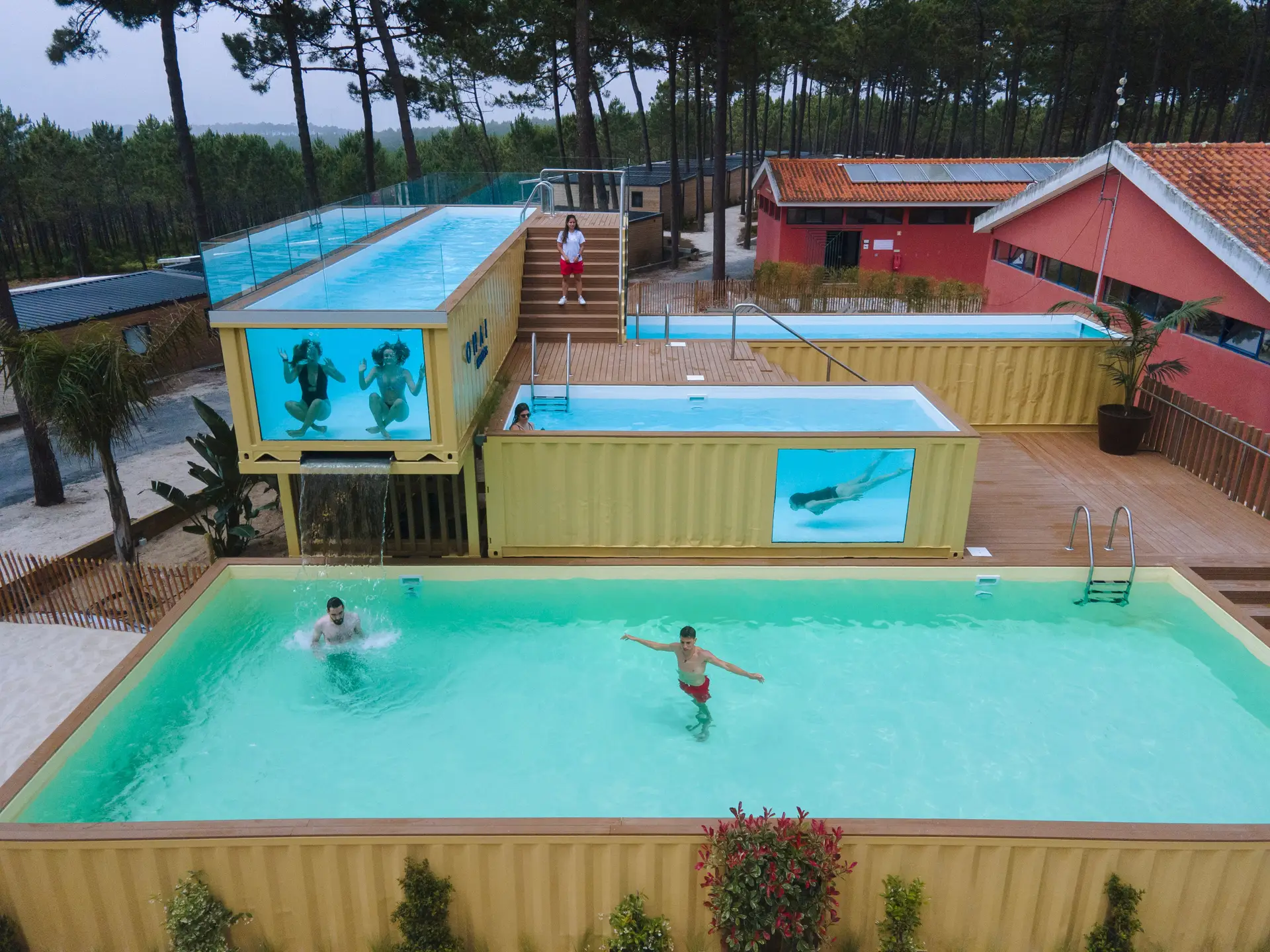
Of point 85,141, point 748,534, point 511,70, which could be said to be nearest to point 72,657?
point 748,534

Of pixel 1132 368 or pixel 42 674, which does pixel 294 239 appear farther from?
pixel 1132 368

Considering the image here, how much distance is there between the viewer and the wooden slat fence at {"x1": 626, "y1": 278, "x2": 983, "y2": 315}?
23375 millimetres

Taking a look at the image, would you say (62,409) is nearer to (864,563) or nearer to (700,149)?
(864,563)

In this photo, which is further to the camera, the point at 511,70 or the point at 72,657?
the point at 511,70

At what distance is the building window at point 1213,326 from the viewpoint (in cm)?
1310

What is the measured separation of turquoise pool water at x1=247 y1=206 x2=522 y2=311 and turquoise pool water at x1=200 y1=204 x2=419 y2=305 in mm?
282

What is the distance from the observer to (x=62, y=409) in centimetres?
996

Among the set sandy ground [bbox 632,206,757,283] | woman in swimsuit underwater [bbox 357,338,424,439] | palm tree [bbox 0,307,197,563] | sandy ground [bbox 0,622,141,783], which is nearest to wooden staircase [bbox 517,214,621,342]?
palm tree [bbox 0,307,197,563]

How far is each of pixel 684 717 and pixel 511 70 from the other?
102ft

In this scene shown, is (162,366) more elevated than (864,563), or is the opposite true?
(162,366)

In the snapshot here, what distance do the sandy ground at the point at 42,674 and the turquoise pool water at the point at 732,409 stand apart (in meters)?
5.71

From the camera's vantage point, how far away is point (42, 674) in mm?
9609

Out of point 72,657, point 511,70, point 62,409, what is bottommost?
point 72,657

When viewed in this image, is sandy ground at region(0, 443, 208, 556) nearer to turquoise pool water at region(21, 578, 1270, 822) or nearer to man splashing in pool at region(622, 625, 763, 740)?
turquoise pool water at region(21, 578, 1270, 822)
